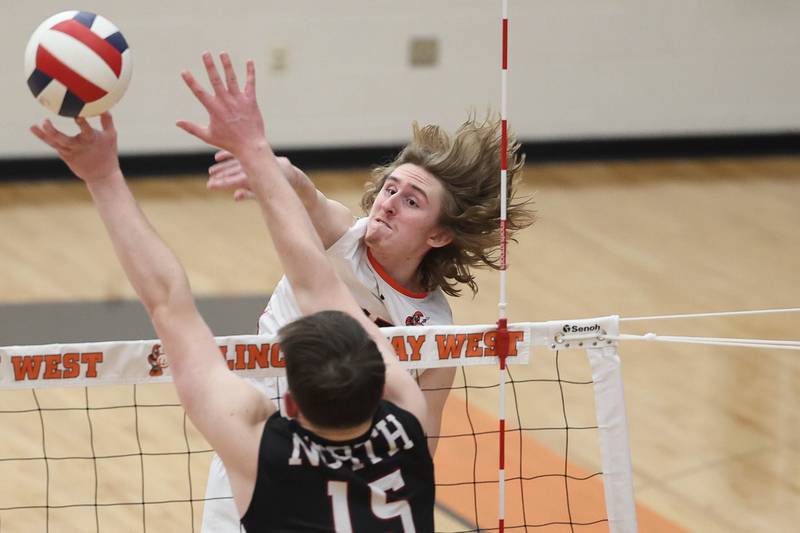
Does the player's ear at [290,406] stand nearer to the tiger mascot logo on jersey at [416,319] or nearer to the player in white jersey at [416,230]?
the player in white jersey at [416,230]

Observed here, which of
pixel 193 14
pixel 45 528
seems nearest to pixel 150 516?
pixel 45 528

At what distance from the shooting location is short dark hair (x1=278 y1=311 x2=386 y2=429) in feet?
8.04

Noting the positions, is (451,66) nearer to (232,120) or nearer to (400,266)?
(400,266)

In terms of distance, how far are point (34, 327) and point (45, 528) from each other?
7.63 ft

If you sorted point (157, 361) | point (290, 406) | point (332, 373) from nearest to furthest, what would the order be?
point (332, 373) < point (290, 406) < point (157, 361)

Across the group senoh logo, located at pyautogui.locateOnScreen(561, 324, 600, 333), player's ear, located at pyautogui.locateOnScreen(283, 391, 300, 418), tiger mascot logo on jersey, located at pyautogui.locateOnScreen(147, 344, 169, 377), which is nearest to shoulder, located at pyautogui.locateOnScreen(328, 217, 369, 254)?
tiger mascot logo on jersey, located at pyautogui.locateOnScreen(147, 344, 169, 377)

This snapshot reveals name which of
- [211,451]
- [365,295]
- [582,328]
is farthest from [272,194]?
[211,451]

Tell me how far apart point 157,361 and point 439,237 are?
99cm

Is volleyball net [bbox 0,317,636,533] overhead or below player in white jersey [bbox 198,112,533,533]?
below

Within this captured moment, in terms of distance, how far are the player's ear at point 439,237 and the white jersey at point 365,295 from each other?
0.19m

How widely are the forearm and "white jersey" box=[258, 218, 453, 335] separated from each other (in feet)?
3.24

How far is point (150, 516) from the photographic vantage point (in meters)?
5.66

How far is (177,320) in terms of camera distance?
9.09 feet

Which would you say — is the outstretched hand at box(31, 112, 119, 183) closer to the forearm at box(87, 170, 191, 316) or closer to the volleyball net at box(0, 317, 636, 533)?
the forearm at box(87, 170, 191, 316)
